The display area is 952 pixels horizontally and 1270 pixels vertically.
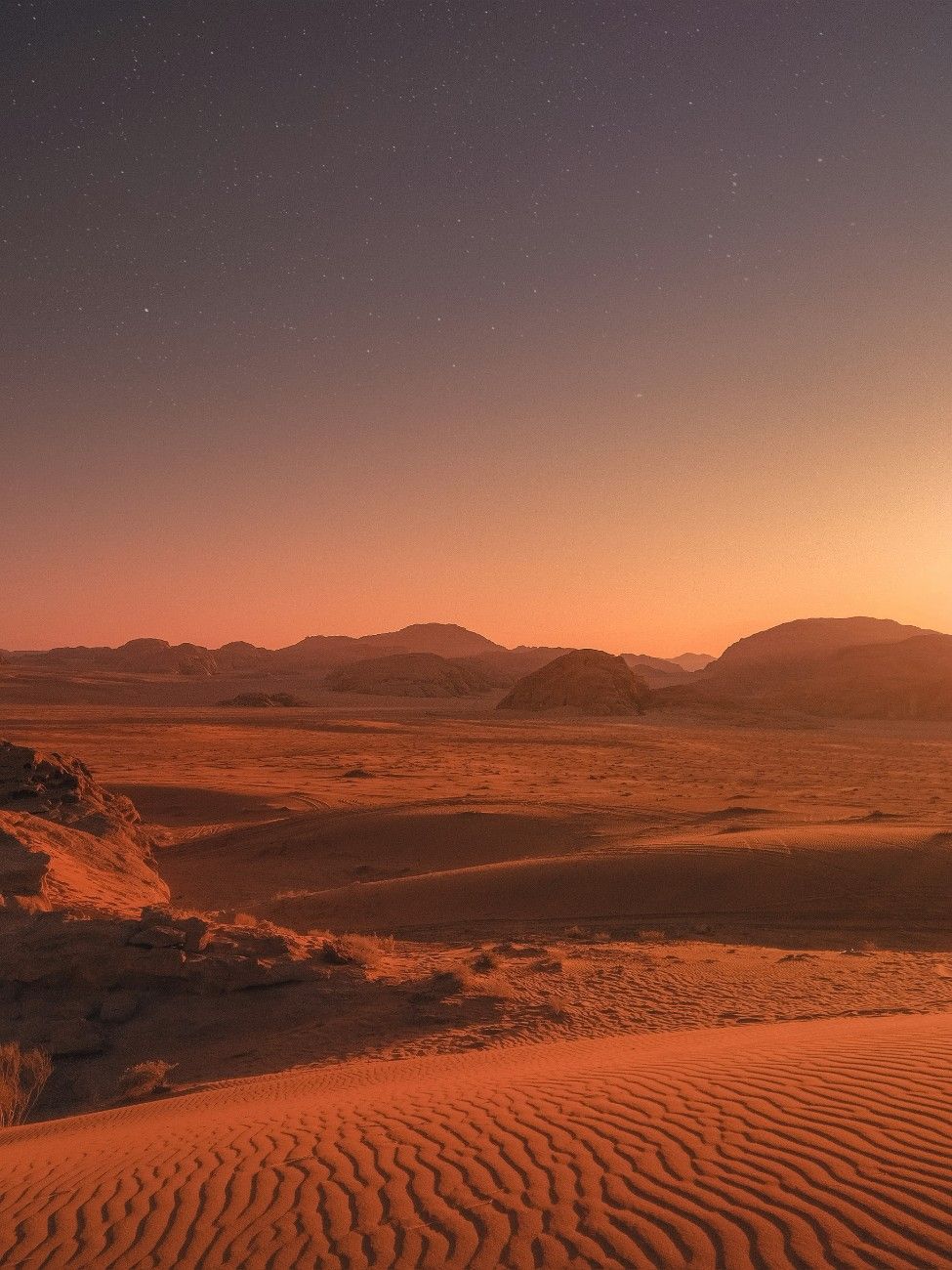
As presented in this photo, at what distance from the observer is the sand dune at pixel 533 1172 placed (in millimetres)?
3602

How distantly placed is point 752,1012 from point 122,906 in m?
8.00

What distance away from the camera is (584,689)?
72.0 metres

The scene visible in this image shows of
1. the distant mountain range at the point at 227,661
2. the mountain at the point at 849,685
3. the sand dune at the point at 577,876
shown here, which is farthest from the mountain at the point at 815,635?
the sand dune at the point at 577,876

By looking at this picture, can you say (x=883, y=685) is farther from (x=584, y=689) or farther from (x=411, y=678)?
(x=411, y=678)

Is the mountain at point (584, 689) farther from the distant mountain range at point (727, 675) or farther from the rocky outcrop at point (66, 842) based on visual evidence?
the rocky outcrop at point (66, 842)

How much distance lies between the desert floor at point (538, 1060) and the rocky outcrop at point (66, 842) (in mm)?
1254

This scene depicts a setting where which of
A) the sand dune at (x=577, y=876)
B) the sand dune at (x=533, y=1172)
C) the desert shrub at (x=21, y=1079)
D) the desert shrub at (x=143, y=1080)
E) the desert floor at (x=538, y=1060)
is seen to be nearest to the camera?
the sand dune at (x=533, y=1172)

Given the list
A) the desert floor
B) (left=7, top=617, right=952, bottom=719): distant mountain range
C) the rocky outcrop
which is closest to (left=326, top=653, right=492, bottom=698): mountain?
(left=7, top=617, right=952, bottom=719): distant mountain range

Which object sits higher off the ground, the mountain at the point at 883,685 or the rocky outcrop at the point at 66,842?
the mountain at the point at 883,685

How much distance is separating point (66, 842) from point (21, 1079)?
7502 millimetres

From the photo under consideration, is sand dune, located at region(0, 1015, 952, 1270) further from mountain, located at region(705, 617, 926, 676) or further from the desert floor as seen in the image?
mountain, located at region(705, 617, 926, 676)

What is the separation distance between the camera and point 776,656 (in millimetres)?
122625

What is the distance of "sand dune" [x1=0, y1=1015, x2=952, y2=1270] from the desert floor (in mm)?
20

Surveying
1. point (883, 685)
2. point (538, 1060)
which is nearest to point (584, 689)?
point (883, 685)
